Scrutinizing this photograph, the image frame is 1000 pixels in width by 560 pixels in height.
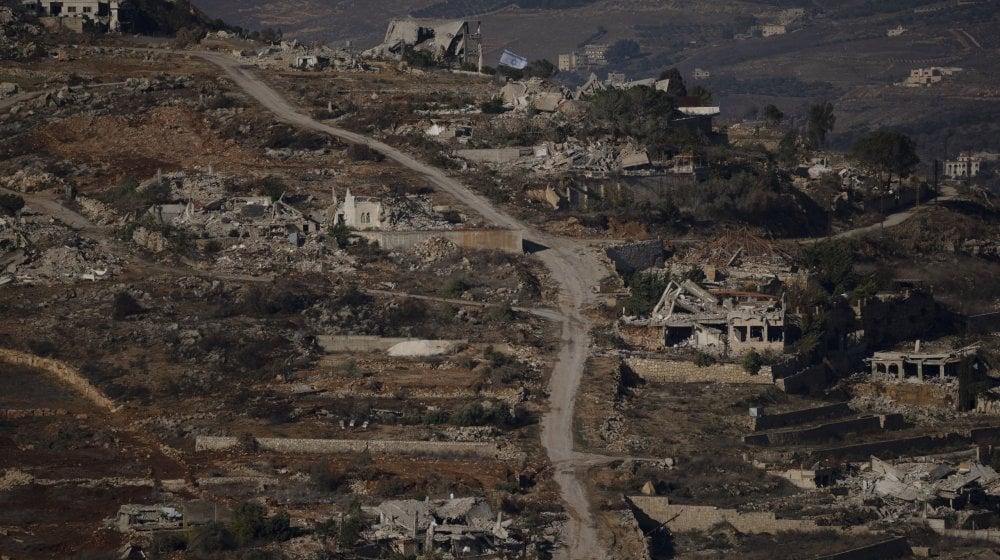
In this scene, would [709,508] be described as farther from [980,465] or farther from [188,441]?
[188,441]

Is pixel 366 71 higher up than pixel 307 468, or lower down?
higher up

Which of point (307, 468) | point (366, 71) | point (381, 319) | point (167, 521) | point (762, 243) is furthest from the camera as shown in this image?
point (366, 71)

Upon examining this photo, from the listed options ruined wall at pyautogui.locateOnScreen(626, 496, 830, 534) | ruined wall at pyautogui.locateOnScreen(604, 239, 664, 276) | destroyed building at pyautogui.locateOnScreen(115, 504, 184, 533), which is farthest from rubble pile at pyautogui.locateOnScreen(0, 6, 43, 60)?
ruined wall at pyautogui.locateOnScreen(626, 496, 830, 534)

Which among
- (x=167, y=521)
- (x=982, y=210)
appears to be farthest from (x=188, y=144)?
(x=167, y=521)

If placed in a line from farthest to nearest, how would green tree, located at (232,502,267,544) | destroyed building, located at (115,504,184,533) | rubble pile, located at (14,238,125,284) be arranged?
rubble pile, located at (14,238,125,284) < destroyed building, located at (115,504,184,533) < green tree, located at (232,502,267,544)

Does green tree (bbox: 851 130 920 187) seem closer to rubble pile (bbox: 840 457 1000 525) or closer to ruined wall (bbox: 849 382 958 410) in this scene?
ruined wall (bbox: 849 382 958 410)

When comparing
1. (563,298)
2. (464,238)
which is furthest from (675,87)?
(563,298)

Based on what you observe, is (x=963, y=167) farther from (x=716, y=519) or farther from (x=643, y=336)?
(x=716, y=519)
